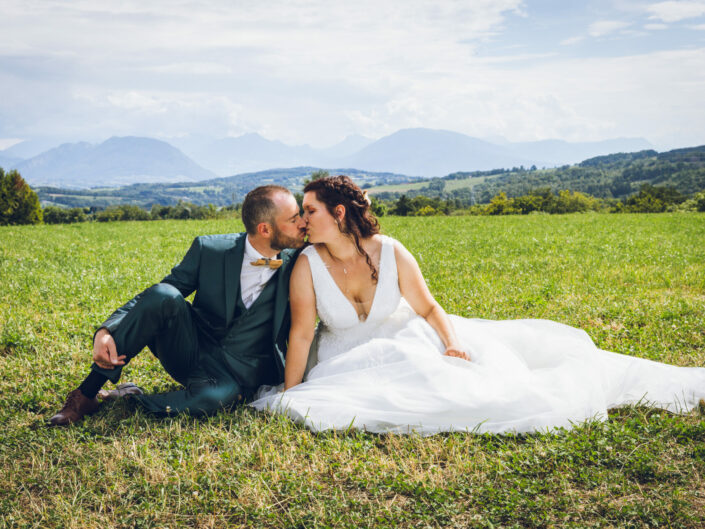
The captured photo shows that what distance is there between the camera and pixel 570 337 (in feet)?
18.9

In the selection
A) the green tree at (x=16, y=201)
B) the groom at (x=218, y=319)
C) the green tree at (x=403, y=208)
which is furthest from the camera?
the green tree at (x=16, y=201)

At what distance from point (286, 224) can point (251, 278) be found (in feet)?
2.18

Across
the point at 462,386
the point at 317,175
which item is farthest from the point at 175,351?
the point at 317,175

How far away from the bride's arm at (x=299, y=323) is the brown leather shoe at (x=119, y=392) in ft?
4.95

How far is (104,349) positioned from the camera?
4.21m

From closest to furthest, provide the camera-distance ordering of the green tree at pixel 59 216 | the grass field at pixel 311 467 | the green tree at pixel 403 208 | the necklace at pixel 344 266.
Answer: the grass field at pixel 311 467, the necklace at pixel 344 266, the green tree at pixel 403 208, the green tree at pixel 59 216

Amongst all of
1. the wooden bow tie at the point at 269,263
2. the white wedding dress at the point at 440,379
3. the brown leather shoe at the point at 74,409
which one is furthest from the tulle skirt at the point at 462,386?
the brown leather shoe at the point at 74,409

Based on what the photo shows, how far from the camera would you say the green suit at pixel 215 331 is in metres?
4.67

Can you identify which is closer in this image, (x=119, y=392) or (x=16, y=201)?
(x=119, y=392)

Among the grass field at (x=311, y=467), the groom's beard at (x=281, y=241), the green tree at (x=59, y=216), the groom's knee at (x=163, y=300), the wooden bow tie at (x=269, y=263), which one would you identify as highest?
the green tree at (x=59, y=216)

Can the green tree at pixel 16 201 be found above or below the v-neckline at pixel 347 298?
above

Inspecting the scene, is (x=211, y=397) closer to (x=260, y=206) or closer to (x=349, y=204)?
(x=260, y=206)

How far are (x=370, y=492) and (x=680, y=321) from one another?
5.96m

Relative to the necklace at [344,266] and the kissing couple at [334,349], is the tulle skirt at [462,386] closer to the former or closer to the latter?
the kissing couple at [334,349]
